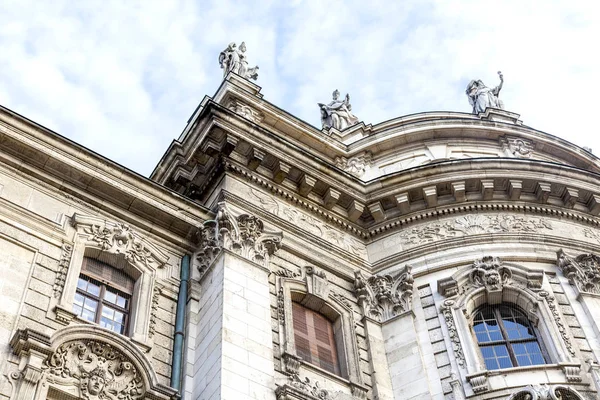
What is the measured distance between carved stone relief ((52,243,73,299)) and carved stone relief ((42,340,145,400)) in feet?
4.38

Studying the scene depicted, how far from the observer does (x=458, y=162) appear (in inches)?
912

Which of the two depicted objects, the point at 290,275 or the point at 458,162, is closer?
the point at 290,275

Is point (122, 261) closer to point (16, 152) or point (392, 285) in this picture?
point (16, 152)

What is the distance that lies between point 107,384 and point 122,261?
11.6 feet

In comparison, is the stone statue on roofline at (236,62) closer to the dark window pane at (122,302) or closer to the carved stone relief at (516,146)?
the carved stone relief at (516,146)

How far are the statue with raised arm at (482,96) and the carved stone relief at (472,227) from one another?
29.6 ft

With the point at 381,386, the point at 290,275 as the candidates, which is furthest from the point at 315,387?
the point at 290,275

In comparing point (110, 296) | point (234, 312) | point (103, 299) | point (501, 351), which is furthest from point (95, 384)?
point (501, 351)

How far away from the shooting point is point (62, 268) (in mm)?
16844

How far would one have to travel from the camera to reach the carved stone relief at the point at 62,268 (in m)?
16.3

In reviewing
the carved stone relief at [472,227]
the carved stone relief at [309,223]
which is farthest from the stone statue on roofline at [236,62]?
the carved stone relief at [472,227]

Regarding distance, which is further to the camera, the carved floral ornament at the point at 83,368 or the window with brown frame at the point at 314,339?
the window with brown frame at the point at 314,339

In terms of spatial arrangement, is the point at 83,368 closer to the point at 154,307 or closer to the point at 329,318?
the point at 154,307

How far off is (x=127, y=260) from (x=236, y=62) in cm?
1081
